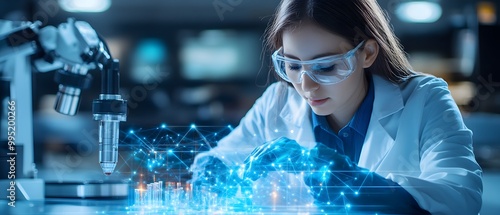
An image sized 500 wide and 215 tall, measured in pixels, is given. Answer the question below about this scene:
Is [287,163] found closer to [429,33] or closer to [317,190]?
[317,190]

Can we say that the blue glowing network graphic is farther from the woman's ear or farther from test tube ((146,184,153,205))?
the woman's ear

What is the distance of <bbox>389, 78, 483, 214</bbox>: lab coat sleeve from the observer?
1.12m

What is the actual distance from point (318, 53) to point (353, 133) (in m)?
0.30

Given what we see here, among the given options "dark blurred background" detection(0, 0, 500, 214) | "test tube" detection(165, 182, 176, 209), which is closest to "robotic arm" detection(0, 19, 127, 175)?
"test tube" detection(165, 182, 176, 209)

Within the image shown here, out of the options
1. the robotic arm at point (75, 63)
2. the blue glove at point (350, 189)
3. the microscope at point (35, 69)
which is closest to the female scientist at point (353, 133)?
the blue glove at point (350, 189)

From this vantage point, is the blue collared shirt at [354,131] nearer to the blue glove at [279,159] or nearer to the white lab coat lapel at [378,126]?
the white lab coat lapel at [378,126]

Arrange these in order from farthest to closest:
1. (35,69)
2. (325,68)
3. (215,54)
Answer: (215,54) → (35,69) → (325,68)

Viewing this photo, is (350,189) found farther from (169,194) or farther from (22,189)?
(22,189)

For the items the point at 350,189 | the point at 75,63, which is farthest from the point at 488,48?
the point at 75,63

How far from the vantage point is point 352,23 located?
1.33 metres

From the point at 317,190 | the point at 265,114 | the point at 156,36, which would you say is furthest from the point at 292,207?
the point at 156,36

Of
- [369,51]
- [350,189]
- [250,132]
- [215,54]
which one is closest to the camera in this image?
[350,189]

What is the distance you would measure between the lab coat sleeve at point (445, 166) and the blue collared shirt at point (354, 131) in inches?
6.0

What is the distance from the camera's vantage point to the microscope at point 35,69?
4.40 ft
